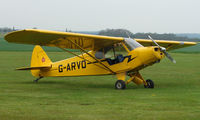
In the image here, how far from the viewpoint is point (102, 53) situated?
13656 mm

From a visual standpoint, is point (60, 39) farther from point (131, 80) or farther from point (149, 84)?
point (149, 84)

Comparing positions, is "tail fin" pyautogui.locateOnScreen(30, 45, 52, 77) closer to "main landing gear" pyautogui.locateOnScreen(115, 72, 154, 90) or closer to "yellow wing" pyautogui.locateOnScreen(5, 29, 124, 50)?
"yellow wing" pyautogui.locateOnScreen(5, 29, 124, 50)

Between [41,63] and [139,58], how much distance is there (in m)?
5.50

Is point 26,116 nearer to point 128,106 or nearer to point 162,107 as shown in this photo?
point 128,106

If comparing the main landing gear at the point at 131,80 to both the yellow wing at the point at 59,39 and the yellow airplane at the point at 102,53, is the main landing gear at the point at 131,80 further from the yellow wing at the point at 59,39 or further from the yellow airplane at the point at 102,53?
the yellow wing at the point at 59,39

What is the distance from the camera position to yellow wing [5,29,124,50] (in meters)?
11.4

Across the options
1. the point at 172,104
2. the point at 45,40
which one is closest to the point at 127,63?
the point at 45,40

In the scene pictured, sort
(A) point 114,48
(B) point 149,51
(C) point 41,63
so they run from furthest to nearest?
(C) point 41,63
(A) point 114,48
(B) point 149,51

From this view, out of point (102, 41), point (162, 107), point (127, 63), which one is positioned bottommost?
point (162, 107)

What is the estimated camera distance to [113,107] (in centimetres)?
842

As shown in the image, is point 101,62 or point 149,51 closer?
point 149,51

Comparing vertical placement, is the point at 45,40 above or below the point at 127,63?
above

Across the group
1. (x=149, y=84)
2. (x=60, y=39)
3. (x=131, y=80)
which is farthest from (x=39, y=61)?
(x=149, y=84)

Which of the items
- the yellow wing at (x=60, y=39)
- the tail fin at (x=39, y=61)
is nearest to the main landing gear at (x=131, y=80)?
the yellow wing at (x=60, y=39)
